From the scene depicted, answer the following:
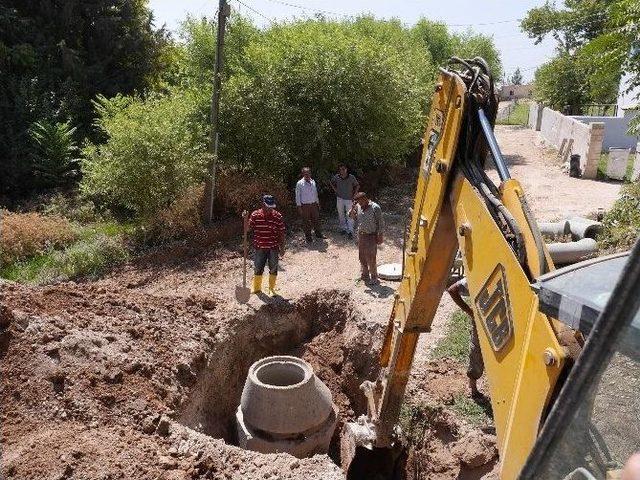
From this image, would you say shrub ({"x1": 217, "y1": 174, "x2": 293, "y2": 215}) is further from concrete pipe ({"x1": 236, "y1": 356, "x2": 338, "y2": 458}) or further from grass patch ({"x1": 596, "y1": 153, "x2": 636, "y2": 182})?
grass patch ({"x1": 596, "y1": 153, "x2": 636, "y2": 182})

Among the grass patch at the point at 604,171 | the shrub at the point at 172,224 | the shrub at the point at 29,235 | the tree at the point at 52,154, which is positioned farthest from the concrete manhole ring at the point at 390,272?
the tree at the point at 52,154

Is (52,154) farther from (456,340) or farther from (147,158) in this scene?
(456,340)

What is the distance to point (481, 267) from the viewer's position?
329 cm

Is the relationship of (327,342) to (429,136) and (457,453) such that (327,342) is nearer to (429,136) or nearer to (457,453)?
(457,453)

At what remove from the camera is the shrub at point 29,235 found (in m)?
11.6

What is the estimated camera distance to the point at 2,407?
570 cm

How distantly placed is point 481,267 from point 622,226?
8.72m

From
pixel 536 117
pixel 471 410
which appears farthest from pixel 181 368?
pixel 536 117

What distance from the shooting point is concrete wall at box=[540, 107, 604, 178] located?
1786 cm

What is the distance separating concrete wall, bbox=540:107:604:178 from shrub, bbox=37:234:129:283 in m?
14.6

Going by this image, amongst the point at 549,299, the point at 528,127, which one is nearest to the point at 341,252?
the point at 549,299

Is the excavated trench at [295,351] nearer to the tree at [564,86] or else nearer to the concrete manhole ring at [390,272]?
the concrete manhole ring at [390,272]

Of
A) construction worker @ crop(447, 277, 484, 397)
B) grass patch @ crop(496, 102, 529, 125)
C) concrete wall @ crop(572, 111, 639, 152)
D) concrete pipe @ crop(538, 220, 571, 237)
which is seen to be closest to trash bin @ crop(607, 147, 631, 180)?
concrete wall @ crop(572, 111, 639, 152)

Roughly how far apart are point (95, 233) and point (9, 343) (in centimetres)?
678
